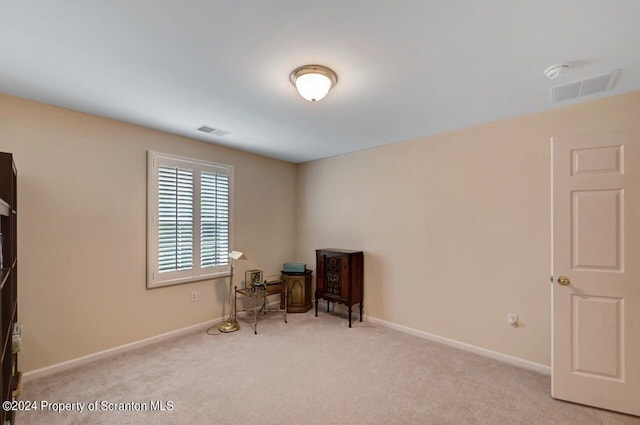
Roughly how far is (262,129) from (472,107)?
2.18 meters

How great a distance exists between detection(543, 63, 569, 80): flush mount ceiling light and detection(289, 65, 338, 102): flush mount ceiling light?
4.87ft

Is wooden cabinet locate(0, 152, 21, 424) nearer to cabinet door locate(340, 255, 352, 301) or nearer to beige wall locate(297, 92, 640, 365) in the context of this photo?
cabinet door locate(340, 255, 352, 301)

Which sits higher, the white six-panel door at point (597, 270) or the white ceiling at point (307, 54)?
the white ceiling at point (307, 54)

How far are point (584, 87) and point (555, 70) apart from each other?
530 millimetres

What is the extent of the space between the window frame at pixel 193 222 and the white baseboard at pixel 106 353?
59cm

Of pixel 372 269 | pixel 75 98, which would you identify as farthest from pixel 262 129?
pixel 372 269

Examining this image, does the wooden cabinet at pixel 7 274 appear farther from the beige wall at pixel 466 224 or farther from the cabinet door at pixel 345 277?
the beige wall at pixel 466 224

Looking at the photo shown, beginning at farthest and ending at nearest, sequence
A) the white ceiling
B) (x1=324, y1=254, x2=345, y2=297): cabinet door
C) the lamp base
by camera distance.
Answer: (x1=324, y1=254, x2=345, y2=297): cabinet door → the lamp base → the white ceiling

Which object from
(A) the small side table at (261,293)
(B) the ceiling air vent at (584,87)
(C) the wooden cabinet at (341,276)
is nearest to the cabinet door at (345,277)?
(C) the wooden cabinet at (341,276)

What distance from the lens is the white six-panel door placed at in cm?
216

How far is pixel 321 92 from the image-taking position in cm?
211

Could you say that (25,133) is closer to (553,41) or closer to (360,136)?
(360,136)

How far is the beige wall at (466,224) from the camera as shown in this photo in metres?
2.75

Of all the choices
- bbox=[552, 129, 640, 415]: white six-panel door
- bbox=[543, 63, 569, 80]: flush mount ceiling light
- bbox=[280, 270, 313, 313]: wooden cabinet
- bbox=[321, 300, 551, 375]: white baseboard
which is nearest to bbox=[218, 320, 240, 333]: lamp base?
bbox=[280, 270, 313, 313]: wooden cabinet
